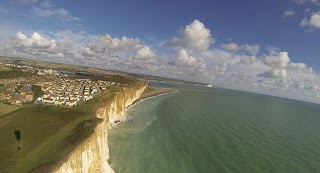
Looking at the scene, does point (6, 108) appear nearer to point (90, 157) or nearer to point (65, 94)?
point (65, 94)

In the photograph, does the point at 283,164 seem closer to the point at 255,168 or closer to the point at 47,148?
the point at 255,168

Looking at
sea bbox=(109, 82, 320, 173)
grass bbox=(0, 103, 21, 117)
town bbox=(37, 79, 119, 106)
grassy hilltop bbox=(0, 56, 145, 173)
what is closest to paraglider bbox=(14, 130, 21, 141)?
grassy hilltop bbox=(0, 56, 145, 173)

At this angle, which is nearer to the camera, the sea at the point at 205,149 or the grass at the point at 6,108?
the sea at the point at 205,149

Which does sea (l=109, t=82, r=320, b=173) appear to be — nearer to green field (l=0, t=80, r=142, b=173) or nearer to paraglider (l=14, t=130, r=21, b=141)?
green field (l=0, t=80, r=142, b=173)

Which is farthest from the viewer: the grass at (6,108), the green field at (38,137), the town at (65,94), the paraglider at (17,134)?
the town at (65,94)

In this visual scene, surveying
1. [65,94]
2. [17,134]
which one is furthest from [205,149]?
[65,94]

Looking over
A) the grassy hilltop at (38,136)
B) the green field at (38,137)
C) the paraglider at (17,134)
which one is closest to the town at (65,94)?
the grassy hilltop at (38,136)

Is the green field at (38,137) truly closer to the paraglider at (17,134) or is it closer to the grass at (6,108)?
the paraglider at (17,134)

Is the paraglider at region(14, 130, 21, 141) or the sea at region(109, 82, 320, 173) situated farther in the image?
the sea at region(109, 82, 320, 173)

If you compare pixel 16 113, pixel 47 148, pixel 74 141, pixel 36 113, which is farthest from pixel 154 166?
pixel 16 113
